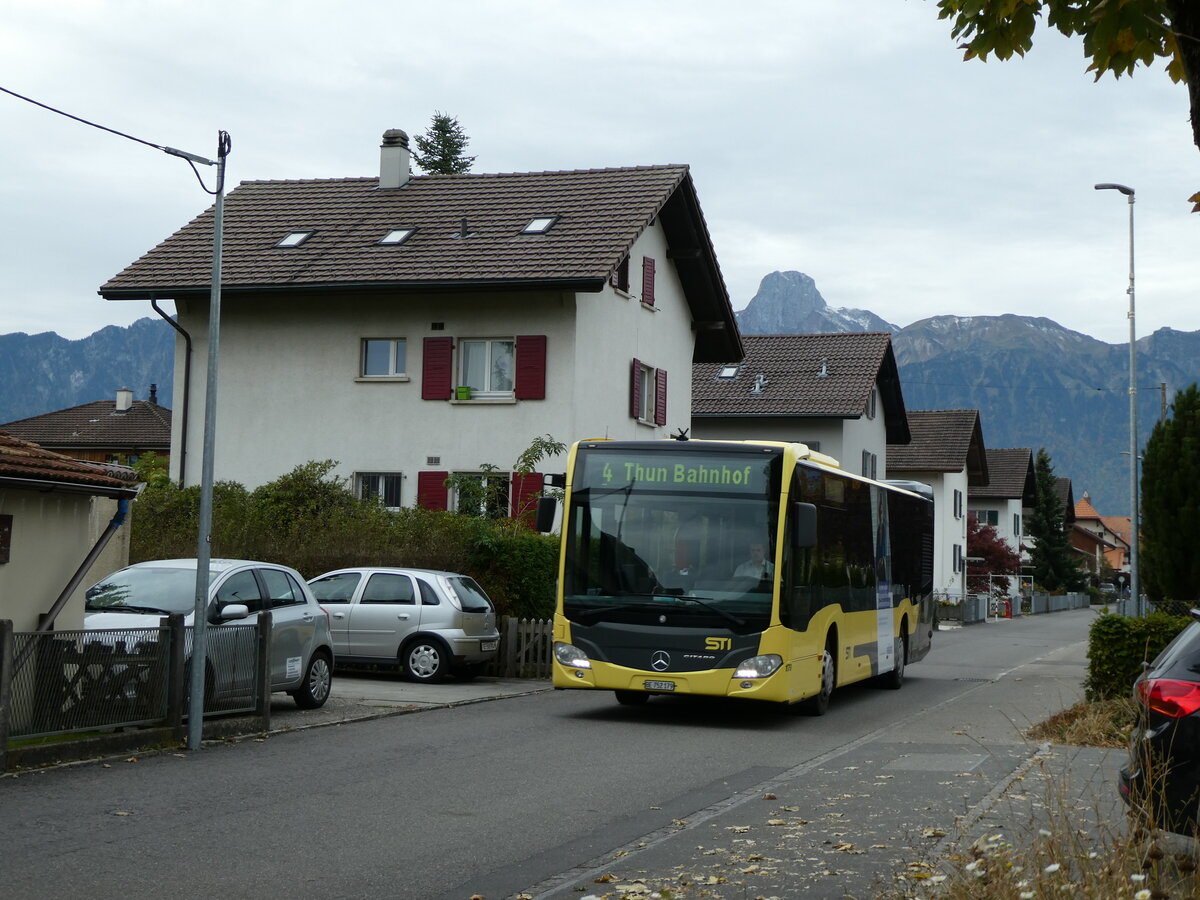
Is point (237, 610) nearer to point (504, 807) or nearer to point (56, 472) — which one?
point (56, 472)

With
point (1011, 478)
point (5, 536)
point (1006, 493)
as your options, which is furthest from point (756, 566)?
point (1011, 478)

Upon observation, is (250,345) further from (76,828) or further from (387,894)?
(387,894)

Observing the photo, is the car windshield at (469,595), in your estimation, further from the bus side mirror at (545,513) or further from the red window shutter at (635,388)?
the red window shutter at (635,388)

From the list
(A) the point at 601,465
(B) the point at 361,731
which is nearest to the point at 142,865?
(B) the point at 361,731

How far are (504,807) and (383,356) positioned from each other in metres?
22.7

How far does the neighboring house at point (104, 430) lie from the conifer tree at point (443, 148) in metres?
17.4

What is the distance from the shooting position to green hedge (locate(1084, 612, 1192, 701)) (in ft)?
52.4

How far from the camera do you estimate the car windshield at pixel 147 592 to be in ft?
51.0

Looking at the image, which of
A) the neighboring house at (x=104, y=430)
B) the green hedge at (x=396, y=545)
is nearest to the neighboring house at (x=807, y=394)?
the green hedge at (x=396, y=545)

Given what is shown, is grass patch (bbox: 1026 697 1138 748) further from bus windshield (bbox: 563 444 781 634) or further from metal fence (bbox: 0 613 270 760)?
→ metal fence (bbox: 0 613 270 760)

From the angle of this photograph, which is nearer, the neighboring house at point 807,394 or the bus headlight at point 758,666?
the bus headlight at point 758,666

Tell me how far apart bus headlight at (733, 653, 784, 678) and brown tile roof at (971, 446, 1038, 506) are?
80.8 m

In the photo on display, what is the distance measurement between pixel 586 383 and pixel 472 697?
12918 mm

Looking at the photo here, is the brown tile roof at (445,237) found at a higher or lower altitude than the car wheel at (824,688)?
higher
